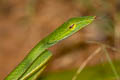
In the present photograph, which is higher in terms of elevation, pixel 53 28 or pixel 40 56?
pixel 40 56

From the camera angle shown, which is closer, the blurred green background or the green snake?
the green snake

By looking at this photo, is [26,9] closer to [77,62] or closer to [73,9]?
[73,9]

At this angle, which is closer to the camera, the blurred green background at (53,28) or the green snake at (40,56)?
the green snake at (40,56)

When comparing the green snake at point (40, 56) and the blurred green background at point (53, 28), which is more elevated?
the green snake at point (40, 56)

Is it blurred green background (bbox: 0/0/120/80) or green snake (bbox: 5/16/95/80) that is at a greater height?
green snake (bbox: 5/16/95/80)

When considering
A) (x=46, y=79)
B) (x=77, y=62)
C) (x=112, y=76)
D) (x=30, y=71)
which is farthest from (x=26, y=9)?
(x=30, y=71)
